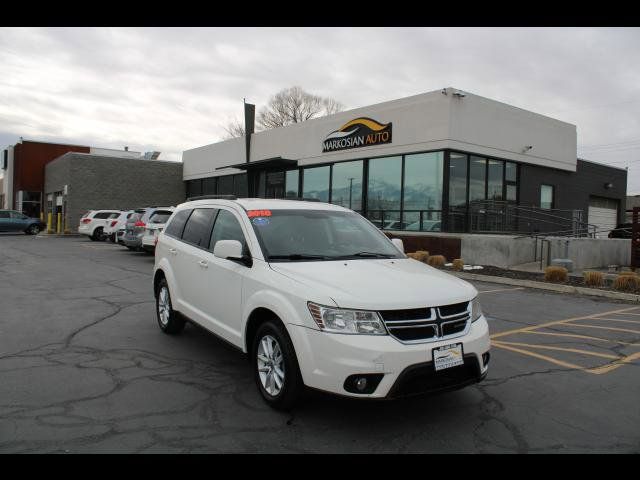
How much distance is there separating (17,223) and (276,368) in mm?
33606

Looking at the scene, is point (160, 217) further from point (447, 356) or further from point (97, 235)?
point (447, 356)

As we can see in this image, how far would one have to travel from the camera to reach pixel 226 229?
5.35 metres

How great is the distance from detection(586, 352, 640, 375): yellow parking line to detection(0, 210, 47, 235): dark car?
112 ft

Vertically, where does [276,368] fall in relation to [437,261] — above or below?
below

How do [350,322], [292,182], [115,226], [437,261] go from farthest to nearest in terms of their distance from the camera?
[292,182]
[115,226]
[437,261]
[350,322]

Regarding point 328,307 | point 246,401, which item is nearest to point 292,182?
point 246,401

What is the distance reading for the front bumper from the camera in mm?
3520

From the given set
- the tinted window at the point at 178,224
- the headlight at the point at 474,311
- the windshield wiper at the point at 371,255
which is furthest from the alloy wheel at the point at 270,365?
the tinted window at the point at 178,224

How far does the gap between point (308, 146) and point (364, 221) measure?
18.3 meters

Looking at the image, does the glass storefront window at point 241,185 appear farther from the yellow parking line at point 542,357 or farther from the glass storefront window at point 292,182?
the yellow parking line at point 542,357

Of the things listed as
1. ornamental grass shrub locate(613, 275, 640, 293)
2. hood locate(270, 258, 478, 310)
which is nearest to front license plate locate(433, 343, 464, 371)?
hood locate(270, 258, 478, 310)

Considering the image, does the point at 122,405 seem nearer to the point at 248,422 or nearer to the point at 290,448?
the point at 248,422

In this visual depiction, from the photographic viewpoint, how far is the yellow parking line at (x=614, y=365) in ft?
18.0

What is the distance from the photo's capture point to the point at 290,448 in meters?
3.48
